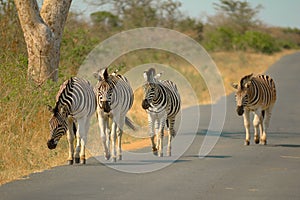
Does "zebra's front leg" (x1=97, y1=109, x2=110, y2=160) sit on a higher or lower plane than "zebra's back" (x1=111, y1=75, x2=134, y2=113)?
lower

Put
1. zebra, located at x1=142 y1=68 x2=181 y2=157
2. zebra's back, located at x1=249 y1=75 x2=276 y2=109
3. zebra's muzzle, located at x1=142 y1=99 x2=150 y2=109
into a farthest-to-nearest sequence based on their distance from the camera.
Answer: zebra's back, located at x1=249 y1=75 x2=276 y2=109, zebra, located at x1=142 y1=68 x2=181 y2=157, zebra's muzzle, located at x1=142 y1=99 x2=150 y2=109

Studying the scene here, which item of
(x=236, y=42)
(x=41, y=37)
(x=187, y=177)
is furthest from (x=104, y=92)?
(x=236, y=42)

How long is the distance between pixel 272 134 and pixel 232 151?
3.10m

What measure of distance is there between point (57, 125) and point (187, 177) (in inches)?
→ 89.7

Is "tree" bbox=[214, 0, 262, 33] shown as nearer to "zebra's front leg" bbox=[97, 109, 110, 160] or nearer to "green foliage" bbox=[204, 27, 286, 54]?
"green foliage" bbox=[204, 27, 286, 54]

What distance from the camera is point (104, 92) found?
11.7 meters

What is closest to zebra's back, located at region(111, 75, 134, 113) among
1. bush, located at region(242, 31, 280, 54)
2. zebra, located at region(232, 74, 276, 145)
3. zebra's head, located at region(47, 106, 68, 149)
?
zebra's head, located at region(47, 106, 68, 149)

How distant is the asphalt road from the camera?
9.12 metres

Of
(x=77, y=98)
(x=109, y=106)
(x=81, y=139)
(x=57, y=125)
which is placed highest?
(x=77, y=98)

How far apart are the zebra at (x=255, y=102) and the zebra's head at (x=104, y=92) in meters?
3.31

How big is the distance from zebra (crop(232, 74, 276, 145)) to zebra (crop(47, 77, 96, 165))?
3412 mm

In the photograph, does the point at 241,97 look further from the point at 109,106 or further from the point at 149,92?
the point at 109,106

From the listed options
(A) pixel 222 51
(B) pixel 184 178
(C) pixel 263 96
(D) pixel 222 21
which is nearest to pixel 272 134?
(C) pixel 263 96

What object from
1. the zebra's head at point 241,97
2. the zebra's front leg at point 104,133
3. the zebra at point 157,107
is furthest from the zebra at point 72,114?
the zebra's head at point 241,97
